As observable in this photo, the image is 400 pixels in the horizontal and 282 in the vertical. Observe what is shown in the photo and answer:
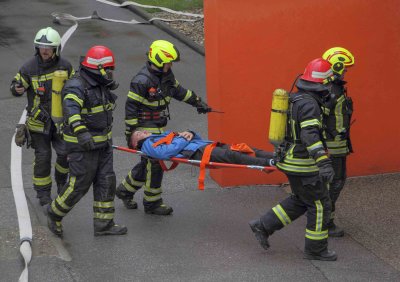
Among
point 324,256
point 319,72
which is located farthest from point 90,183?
point 319,72

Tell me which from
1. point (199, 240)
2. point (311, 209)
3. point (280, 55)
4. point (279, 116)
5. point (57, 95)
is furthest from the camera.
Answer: point (280, 55)

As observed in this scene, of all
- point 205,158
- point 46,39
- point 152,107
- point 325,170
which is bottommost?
point 205,158

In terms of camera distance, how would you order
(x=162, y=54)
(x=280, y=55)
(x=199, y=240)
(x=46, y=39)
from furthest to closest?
1. (x=280, y=55)
2. (x=46, y=39)
3. (x=162, y=54)
4. (x=199, y=240)

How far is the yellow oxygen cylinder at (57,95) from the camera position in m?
7.80

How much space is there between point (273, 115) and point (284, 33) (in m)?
2.11

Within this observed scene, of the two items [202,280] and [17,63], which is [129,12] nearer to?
[17,63]

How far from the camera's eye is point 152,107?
27.6 feet

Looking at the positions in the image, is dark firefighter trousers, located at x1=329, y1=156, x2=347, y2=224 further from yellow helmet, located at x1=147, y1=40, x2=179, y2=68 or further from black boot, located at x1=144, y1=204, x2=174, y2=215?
yellow helmet, located at x1=147, y1=40, x2=179, y2=68

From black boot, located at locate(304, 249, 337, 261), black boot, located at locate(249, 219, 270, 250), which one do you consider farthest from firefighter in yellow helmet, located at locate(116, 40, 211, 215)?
black boot, located at locate(304, 249, 337, 261)

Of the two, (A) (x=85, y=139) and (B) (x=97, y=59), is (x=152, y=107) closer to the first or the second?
(B) (x=97, y=59)

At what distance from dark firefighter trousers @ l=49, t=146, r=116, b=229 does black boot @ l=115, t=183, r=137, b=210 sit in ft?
2.61

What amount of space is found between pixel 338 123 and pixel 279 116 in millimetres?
885

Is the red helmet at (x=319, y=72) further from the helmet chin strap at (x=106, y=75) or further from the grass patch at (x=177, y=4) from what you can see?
the grass patch at (x=177, y=4)

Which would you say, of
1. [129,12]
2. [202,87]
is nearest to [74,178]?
[202,87]
